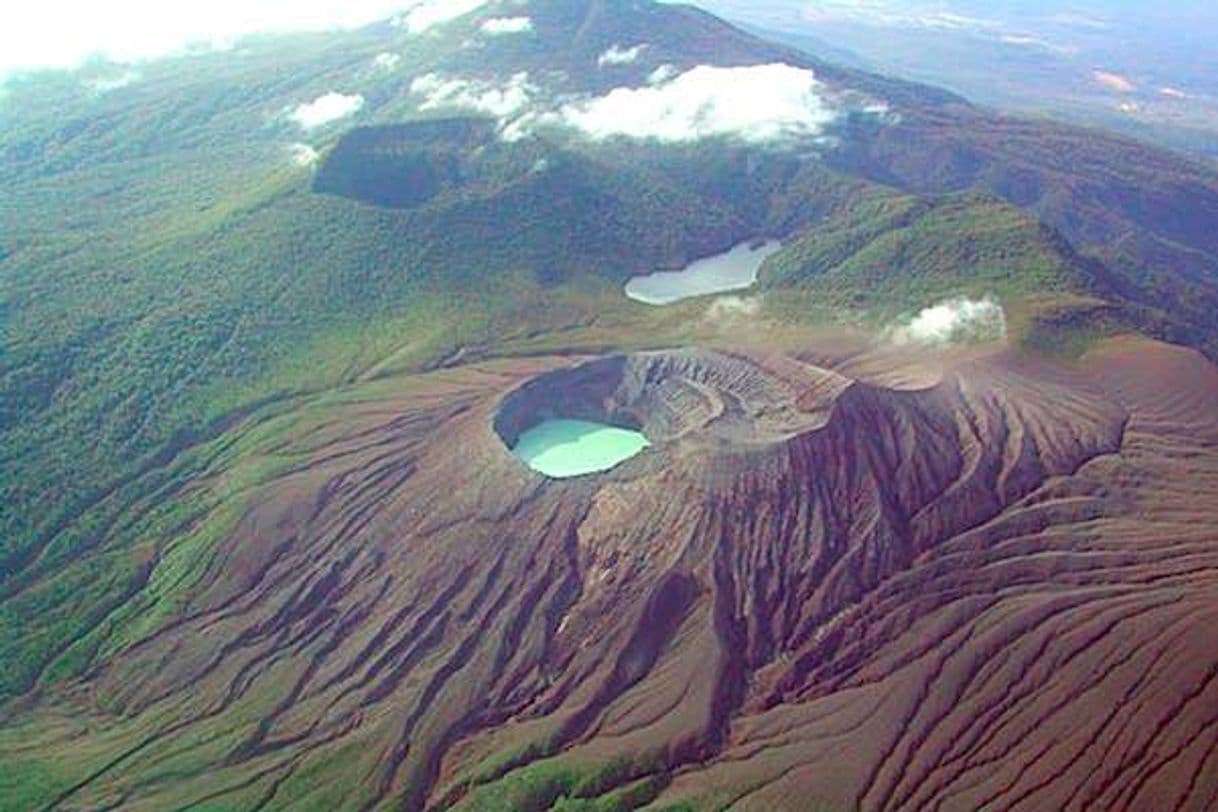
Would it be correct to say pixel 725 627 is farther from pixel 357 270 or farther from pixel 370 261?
pixel 370 261

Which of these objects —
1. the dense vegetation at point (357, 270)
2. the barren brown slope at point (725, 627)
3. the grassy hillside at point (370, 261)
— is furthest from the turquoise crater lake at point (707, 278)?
the barren brown slope at point (725, 627)

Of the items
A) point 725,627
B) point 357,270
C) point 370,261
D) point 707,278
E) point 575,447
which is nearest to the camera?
point 725,627

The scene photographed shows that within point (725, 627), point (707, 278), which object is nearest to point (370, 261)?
point (707, 278)

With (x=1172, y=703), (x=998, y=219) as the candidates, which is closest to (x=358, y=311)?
(x=998, y=219)

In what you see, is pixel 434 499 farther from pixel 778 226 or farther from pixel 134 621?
pixel 778 226

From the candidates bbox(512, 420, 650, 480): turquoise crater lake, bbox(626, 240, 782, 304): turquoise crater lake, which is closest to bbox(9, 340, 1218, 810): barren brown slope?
bbox(512, 420, 650, 480): turquoise crater lake

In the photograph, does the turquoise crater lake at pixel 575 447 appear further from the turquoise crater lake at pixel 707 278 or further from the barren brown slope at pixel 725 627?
the turquoise crater lake at pixel 707 278

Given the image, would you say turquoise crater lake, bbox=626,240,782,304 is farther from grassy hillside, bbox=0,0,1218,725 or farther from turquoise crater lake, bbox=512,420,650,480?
turquoise crater lake, bbox=512,420,650,480
